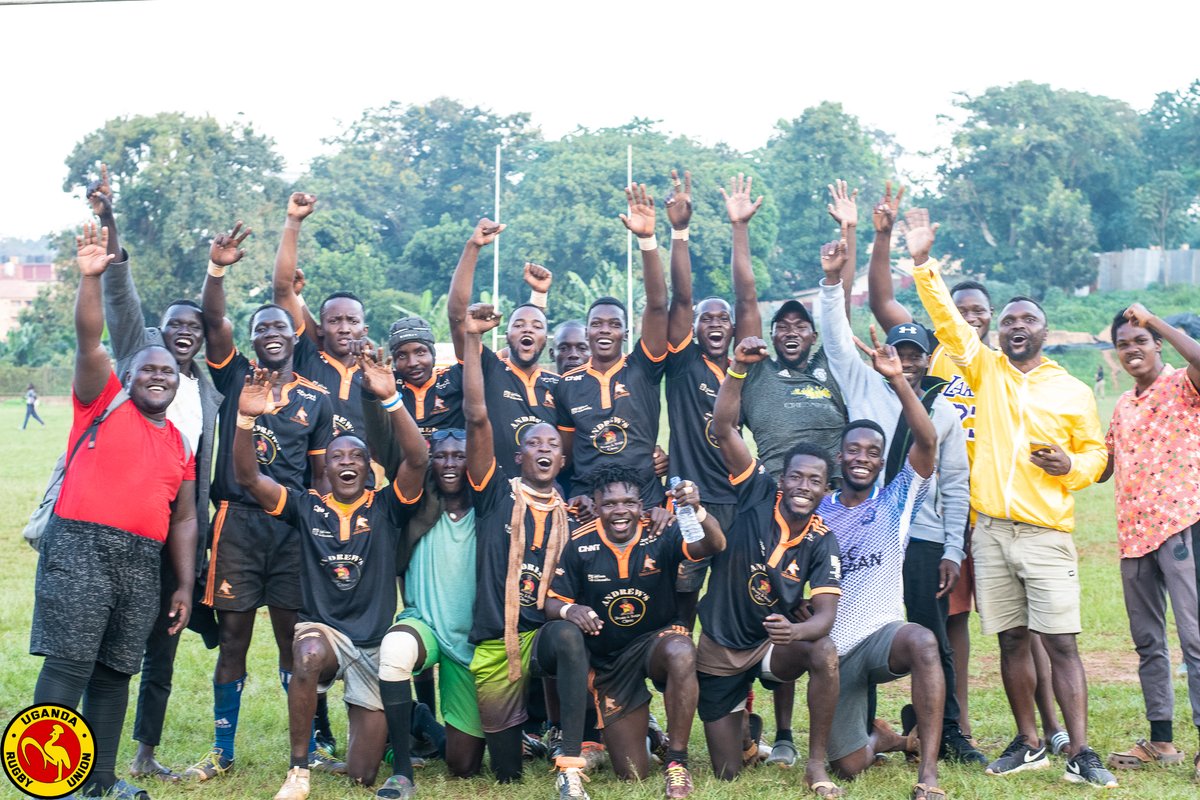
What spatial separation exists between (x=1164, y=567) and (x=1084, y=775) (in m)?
1.14

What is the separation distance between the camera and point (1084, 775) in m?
6.28

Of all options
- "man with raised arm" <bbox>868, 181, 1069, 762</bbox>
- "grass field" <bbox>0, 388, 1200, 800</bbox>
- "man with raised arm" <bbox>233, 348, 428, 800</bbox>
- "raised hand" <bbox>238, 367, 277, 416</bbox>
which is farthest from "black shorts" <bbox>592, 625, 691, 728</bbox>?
"raised hand" <bbox>238, 367, 277, 416</bbox>

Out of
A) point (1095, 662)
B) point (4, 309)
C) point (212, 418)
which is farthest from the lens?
point (4, 309)

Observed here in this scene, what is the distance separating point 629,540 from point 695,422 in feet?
2.94

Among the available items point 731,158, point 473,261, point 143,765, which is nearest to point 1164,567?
point 473,261

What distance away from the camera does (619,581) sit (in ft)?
21.3

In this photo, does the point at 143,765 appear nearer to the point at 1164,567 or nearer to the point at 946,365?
the point at 946,365

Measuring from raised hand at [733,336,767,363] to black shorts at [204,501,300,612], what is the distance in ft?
8.17

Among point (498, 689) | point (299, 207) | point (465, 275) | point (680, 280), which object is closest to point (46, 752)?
point (498, 689)

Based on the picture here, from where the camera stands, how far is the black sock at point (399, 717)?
20.7 ft

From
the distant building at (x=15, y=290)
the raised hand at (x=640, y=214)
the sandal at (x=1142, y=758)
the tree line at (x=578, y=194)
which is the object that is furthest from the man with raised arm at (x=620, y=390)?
the distant building at (x=15, y=290)

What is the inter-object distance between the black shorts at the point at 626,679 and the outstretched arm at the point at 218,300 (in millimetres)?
2650

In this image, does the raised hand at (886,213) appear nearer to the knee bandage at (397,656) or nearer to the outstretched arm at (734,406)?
the outstretched arm at (734,406)

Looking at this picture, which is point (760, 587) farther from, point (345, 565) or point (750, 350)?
point (345, 565)
